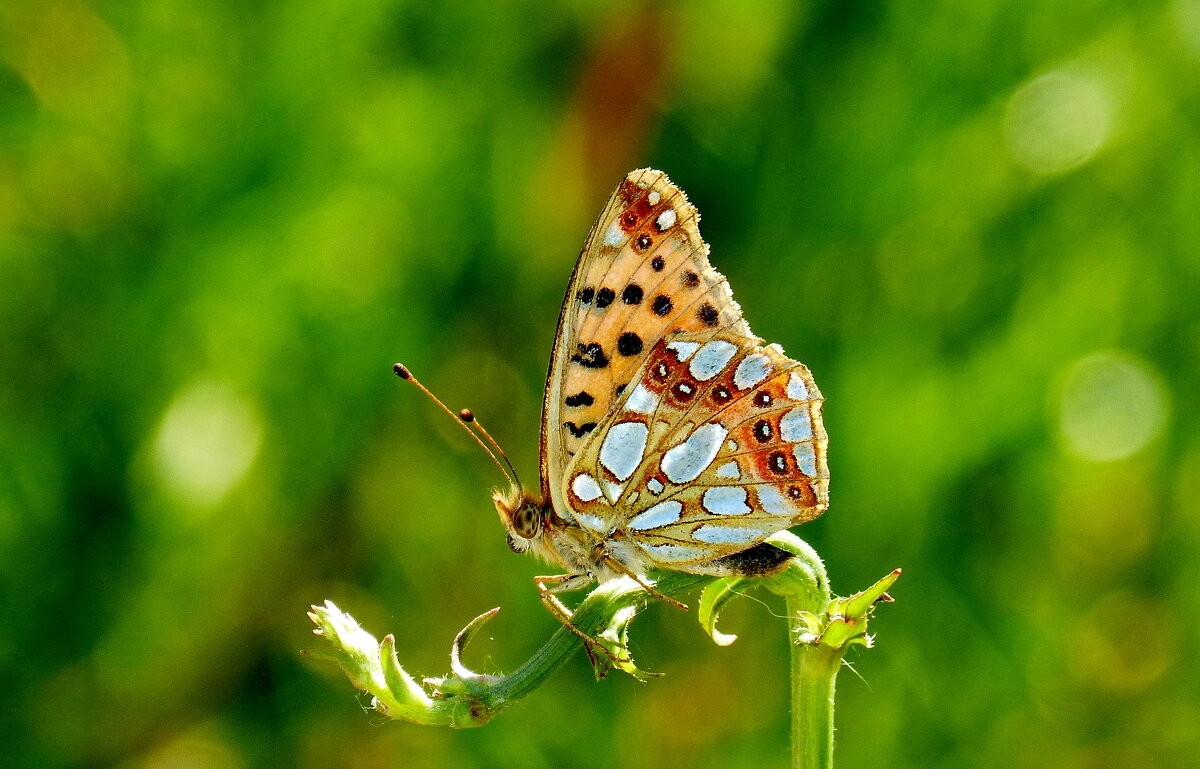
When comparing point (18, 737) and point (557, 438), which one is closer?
point (557, 438)

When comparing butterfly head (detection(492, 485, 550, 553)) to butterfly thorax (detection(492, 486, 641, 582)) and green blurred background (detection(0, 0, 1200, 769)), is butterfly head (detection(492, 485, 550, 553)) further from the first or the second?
green blurred background (detection(0, 0, 1200, 769))

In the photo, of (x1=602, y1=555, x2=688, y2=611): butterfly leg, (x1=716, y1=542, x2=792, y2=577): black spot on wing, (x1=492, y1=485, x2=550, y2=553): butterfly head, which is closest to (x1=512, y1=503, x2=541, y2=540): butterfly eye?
(x1=492, y1=485, x2=550, y2=553): butterfly head

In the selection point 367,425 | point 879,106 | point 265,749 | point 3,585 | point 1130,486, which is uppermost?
point 879,106

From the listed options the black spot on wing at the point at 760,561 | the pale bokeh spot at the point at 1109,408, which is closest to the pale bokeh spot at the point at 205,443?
the black spot on wing at the point at 760,561

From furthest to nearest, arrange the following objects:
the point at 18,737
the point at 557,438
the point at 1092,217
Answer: the point at 1092,217
the point at 18,737
the point at 557,438

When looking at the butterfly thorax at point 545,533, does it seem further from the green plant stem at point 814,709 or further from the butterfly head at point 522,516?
the green plant stem at point 814,709

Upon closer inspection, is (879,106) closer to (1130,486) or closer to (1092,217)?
(1092,217)

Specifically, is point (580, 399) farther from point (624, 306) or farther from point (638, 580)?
point (638, 580)

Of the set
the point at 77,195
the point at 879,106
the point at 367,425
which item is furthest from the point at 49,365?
the point at 879,106
